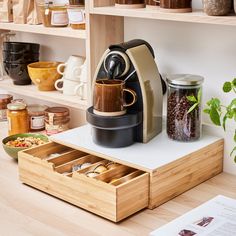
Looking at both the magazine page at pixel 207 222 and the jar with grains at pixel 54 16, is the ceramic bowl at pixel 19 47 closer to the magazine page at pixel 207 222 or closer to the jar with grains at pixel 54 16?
the jar with grains at pixel 54 16

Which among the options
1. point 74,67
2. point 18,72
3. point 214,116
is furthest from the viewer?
point 18,72

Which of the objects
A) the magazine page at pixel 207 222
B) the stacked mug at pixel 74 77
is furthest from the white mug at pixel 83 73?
the magazine page at pixel 207 222

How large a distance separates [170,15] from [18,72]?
925 mm

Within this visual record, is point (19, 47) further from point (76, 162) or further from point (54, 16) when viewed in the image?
point (76, 162)

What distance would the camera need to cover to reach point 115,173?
1.62 metres

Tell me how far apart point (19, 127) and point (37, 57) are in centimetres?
35

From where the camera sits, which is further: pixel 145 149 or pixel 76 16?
pixel 76 16

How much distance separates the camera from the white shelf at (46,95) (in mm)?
2025

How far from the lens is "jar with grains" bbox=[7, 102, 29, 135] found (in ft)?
7.06

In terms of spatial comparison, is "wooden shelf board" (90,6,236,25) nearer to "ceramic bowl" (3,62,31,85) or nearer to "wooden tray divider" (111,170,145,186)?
"wooden tray divider" (111,170,145,186)

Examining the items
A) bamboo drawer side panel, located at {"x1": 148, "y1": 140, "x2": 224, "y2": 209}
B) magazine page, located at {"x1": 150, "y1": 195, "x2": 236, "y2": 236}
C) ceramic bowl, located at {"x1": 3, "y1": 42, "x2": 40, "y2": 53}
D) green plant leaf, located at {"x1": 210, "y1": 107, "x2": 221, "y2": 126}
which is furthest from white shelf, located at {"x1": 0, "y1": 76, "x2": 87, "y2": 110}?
green plant leaf, located at {"x1": 210, "y1": 107, "x2": 221, "y2": 126}

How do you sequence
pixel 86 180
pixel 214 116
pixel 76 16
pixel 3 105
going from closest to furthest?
pixel 214 116
pixel 86 180
pixel 76 16
pixel 3 105

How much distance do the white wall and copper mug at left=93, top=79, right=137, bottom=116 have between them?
1.01 ft

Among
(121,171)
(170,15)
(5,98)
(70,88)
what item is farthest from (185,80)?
(5,98)
